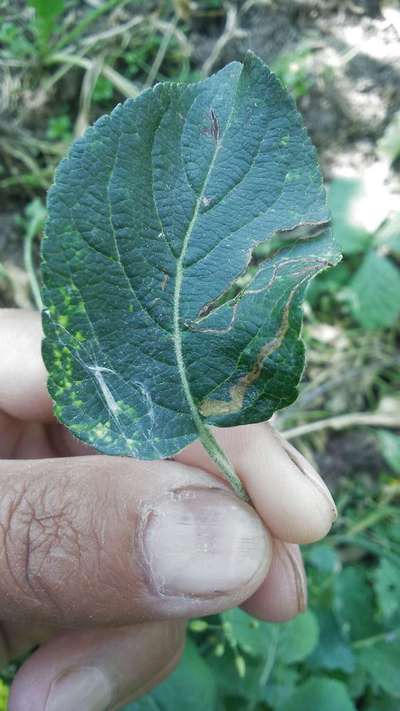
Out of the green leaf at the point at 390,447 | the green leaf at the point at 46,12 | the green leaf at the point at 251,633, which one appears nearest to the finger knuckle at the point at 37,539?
the green leaf at the point at 251,633

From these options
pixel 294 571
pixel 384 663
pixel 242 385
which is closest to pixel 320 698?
pixel 384 663

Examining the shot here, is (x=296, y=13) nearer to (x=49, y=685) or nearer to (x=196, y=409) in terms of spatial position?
(x=196, y=409)

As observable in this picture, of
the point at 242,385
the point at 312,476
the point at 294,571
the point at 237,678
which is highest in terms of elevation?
the point at 242,385

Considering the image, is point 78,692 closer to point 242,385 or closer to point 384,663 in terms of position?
point 384,663

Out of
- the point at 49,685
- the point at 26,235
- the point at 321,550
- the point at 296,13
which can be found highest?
the point at 296,13

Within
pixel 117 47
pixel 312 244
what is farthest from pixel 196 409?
pixel 117 47

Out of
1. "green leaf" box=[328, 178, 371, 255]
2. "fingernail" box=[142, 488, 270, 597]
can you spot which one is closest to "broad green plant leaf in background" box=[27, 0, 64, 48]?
"green leaf" box=[328, 178, 371, 255]

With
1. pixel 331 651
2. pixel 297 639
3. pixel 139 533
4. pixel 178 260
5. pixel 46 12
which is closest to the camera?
pixel 178 260

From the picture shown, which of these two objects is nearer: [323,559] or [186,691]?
[186,691]
